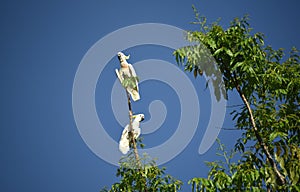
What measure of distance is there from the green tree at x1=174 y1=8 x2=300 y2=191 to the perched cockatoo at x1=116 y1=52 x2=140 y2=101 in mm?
768

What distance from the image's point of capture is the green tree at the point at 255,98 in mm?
4137

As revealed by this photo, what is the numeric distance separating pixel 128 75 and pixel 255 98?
1446 millimetres

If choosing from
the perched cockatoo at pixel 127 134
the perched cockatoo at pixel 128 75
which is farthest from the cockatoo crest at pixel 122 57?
the perched cockatoo at pixel 127 134

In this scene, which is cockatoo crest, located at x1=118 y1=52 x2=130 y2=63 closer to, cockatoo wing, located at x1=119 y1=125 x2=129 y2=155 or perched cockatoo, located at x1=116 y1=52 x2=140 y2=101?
perched cockatoo, located at x1=116 y1=52 x2=140 y2=101

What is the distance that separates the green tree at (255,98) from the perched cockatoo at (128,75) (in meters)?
0.77

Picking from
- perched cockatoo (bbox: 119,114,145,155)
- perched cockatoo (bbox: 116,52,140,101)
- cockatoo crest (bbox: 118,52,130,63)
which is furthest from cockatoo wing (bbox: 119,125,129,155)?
cockatoo crest (bbox: 118,52,130,63)

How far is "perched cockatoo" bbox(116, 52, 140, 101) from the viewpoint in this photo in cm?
517

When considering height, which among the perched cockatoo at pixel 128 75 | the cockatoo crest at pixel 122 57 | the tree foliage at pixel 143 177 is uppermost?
the cockatoo crest at pixel 122 57

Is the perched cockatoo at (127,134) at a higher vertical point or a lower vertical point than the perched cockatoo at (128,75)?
lower

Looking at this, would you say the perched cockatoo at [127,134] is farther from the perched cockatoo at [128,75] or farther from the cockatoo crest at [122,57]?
the cockatoo crest at [122,57]

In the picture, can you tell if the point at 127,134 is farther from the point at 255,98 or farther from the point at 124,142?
the point at 255,98

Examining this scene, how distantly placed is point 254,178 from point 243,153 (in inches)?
15.7

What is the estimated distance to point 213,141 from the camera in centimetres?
503

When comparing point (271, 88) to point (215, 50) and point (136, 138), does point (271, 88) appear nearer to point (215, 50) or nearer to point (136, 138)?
point (215, 50)
